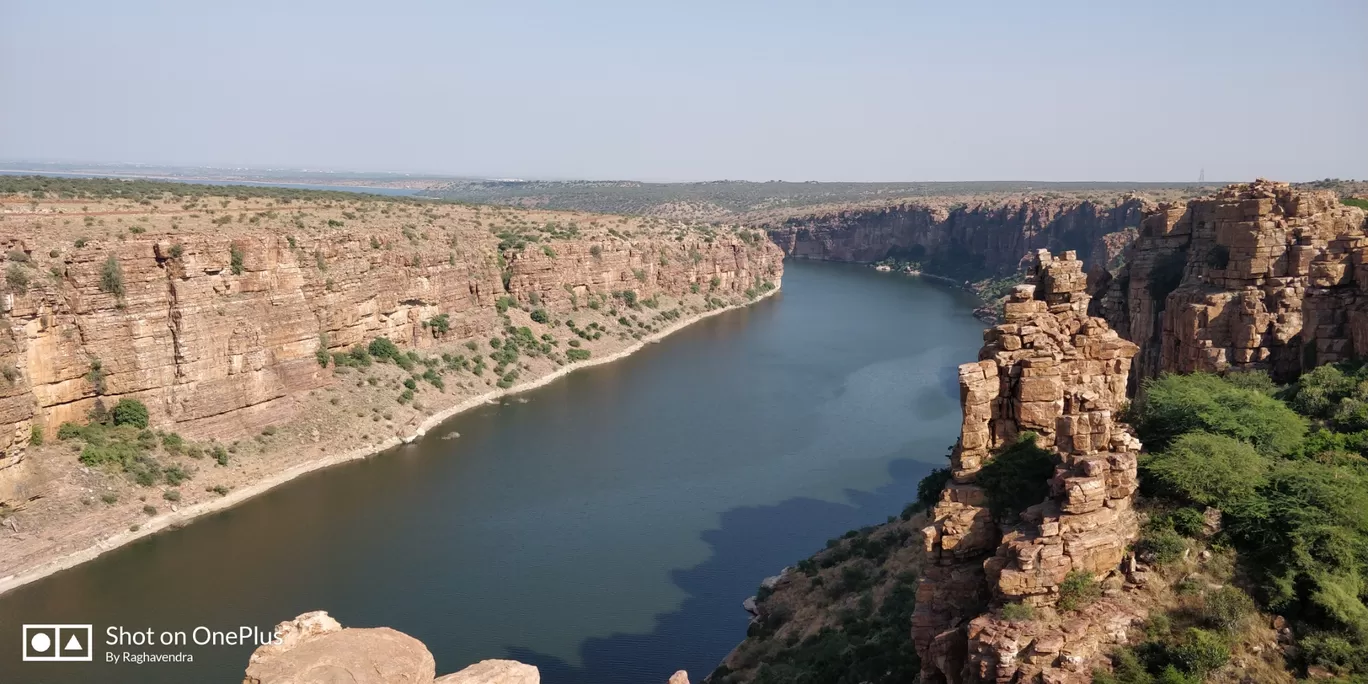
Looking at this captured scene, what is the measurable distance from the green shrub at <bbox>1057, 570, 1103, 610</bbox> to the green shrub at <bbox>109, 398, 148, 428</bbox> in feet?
109

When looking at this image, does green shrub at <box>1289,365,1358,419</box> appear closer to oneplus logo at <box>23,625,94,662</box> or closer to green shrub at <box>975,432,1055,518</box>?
green shrub at <box>975,432,1055,518</box>

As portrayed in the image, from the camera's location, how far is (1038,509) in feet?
41.4

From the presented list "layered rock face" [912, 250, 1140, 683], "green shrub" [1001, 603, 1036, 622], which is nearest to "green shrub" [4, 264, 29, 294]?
"layered rock face" [912, 250, 1140, 683]

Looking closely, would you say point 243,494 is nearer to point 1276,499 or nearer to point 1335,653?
point 1276,499

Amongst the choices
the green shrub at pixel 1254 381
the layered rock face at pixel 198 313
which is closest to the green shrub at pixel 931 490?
the green shrub at pixel 1254 381

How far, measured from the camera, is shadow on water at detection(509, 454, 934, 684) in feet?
77.1

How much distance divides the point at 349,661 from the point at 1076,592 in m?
8.98

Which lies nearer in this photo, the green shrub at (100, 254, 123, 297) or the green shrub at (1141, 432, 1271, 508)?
the green shrub at (1141, 432, 1271, 508)

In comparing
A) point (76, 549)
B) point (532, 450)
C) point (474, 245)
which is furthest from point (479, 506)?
point (474, 245)

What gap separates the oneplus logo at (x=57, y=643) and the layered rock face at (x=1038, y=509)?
886 inches

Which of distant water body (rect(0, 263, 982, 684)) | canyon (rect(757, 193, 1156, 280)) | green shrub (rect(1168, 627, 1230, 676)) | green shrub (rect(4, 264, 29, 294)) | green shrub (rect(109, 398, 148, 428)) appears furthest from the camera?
canyon (rect(757, 193, 1156, 280))

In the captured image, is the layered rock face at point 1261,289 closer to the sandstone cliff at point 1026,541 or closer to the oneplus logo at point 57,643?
the sandstone cliff at point 1026,541

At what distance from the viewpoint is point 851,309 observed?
83.2 m

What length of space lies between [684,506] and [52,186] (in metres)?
43.4
